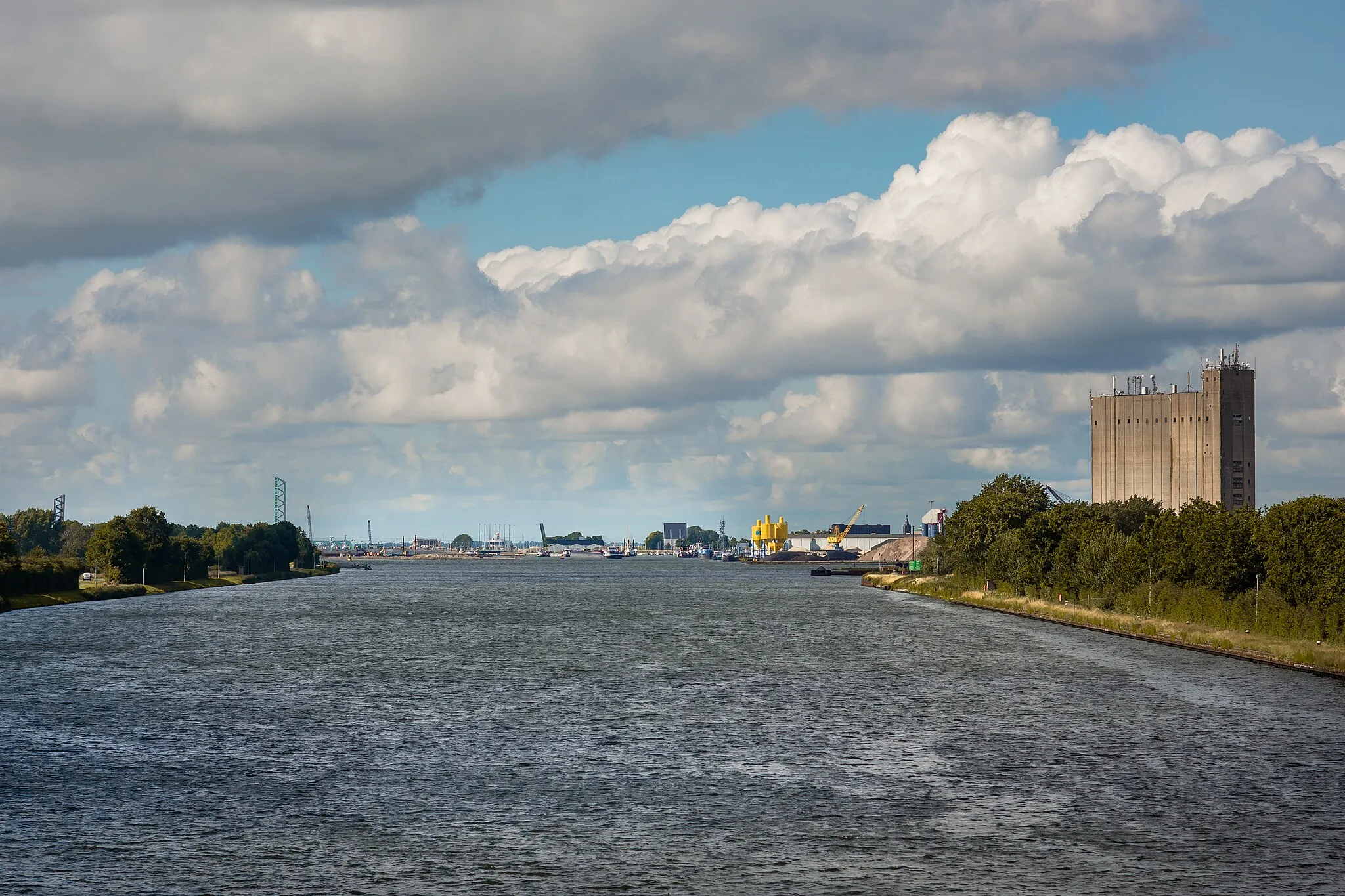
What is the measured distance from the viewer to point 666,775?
5500 centimetres

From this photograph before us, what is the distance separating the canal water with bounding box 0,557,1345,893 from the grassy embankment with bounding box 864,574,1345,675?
7.21 ft

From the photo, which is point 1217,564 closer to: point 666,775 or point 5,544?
point 666,775

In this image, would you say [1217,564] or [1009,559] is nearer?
[1217,564]

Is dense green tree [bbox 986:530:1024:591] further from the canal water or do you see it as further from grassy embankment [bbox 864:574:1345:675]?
the canal water

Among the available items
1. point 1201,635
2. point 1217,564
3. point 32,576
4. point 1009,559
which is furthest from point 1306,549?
point 32,576

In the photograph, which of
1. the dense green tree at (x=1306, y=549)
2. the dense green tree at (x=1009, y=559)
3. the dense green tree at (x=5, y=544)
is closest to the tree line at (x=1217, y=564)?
the dense green tree at (x=1306, y=549)

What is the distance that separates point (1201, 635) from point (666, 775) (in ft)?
238

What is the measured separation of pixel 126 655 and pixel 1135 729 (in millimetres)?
79052

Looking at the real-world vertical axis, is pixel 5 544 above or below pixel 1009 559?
above

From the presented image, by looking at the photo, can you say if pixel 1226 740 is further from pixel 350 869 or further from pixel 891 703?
pixel 350 869

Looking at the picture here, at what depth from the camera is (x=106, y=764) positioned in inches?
2235

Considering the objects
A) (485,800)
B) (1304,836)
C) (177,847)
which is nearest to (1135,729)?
(1304,836)

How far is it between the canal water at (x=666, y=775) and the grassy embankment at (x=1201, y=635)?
2.20m

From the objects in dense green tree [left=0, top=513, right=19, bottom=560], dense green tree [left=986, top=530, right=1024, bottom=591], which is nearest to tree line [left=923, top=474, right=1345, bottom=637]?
dense green tree [left=986, top=530, right=1024, bottom=591]
